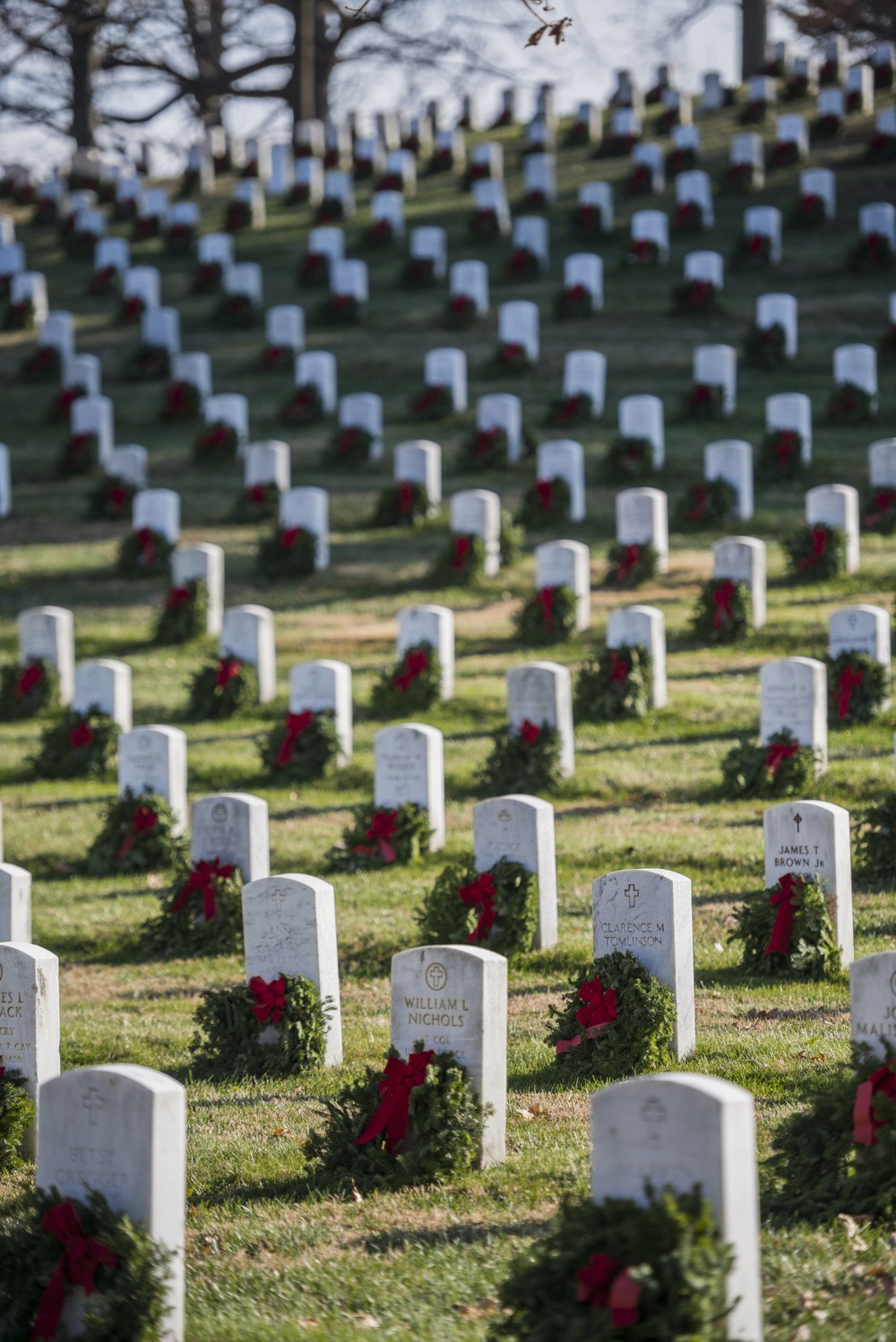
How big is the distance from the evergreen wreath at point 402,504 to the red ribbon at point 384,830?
8.40 meters

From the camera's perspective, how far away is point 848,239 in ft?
86.6

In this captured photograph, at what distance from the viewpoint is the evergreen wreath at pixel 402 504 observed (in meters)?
18.7

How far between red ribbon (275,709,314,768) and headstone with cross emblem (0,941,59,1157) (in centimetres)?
589

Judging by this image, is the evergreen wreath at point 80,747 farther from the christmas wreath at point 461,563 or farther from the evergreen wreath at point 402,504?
the evergreen wreath at point 402,504

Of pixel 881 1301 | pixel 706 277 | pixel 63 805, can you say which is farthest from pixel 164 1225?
pixel 706 277

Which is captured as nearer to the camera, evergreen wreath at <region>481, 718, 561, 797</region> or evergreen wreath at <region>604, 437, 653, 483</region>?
evergreen wreath at <region>481, 718, 561, 797</region>

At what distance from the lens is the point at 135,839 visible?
11094mm

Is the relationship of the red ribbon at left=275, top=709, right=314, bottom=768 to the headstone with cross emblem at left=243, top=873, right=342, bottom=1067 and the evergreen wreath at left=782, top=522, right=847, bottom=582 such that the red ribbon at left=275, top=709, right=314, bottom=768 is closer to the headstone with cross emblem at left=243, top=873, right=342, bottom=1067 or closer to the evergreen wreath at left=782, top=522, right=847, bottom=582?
the headstone with cross emblem at left=243, top=873, right=342, bottom=1067

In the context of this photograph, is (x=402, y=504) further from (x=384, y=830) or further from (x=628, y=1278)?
(x=628, y=1278)

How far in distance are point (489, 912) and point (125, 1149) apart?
4.19 m

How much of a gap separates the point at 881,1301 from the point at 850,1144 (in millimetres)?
704

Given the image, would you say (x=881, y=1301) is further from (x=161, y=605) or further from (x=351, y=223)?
(x=351, y=223)

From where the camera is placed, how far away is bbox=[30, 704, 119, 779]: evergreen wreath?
13203 mm

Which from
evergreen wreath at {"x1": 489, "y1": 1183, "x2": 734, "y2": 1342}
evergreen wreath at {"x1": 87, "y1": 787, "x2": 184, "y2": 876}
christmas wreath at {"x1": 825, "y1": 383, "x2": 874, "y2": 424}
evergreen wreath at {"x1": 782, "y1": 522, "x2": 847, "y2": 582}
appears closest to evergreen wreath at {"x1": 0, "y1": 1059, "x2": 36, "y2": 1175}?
evergreen wreath at {"x1": 489, "y1": 1183, "x2": 734, "y2": 1342}
